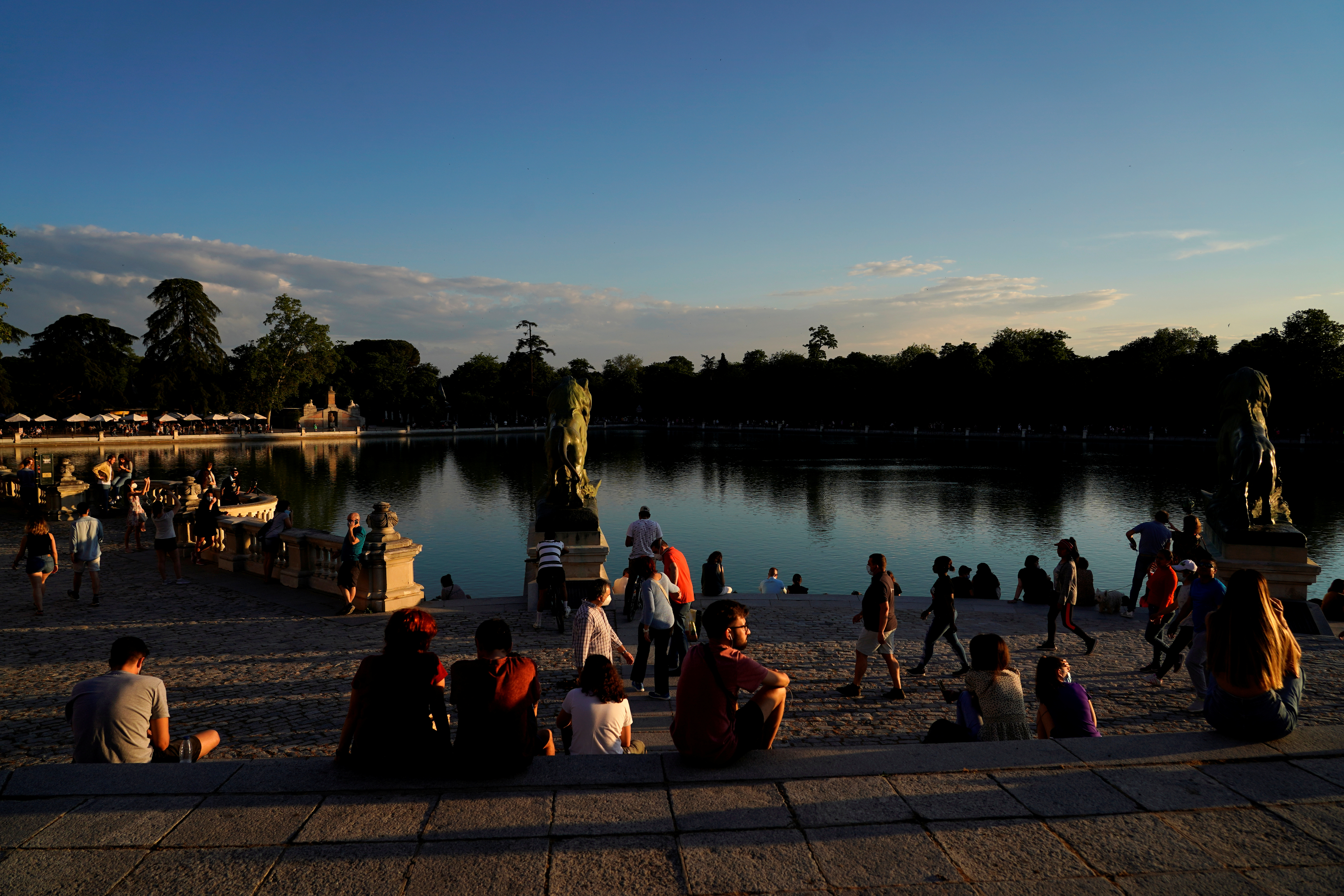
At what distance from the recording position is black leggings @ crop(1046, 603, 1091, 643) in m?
9.62

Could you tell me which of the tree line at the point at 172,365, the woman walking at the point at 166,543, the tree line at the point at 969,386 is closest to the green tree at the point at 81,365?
the tree line at the point at 172,365

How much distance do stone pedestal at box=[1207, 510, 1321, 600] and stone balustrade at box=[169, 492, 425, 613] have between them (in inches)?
509

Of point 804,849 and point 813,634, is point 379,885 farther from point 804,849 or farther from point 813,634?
point 813,634

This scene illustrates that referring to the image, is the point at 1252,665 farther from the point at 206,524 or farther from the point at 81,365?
the point at 81,365

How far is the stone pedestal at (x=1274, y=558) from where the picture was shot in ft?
36.6

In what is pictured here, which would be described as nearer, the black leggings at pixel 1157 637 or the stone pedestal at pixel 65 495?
the black leggings at pixel 1157 637

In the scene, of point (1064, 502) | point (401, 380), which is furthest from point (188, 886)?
point (401, 380)

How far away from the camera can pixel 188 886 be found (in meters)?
3.51

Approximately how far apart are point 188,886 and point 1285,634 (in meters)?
6.77

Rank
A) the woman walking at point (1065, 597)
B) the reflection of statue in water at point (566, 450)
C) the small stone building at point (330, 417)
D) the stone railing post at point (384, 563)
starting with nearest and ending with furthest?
the woman walking at point (1065, 597) → the stone railing post at point (384, 563) → the reflection of statue in water at point (566, 450) → the small stone building at point (330, 417)

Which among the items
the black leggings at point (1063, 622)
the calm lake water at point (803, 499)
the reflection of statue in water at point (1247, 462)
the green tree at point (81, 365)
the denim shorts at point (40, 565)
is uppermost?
the green tree at point (81, 365)

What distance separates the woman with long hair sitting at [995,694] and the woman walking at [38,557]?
1271 cm

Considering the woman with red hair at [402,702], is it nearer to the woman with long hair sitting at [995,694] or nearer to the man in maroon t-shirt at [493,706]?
the man in maroon t-shirt at [493,706]

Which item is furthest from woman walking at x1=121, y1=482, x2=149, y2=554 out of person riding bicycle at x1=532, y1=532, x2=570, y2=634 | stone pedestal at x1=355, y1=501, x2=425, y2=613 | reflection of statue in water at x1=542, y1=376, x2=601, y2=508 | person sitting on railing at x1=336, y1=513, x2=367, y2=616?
person riding bicycle at x1=532, y1=532, x2=570, y2=634
